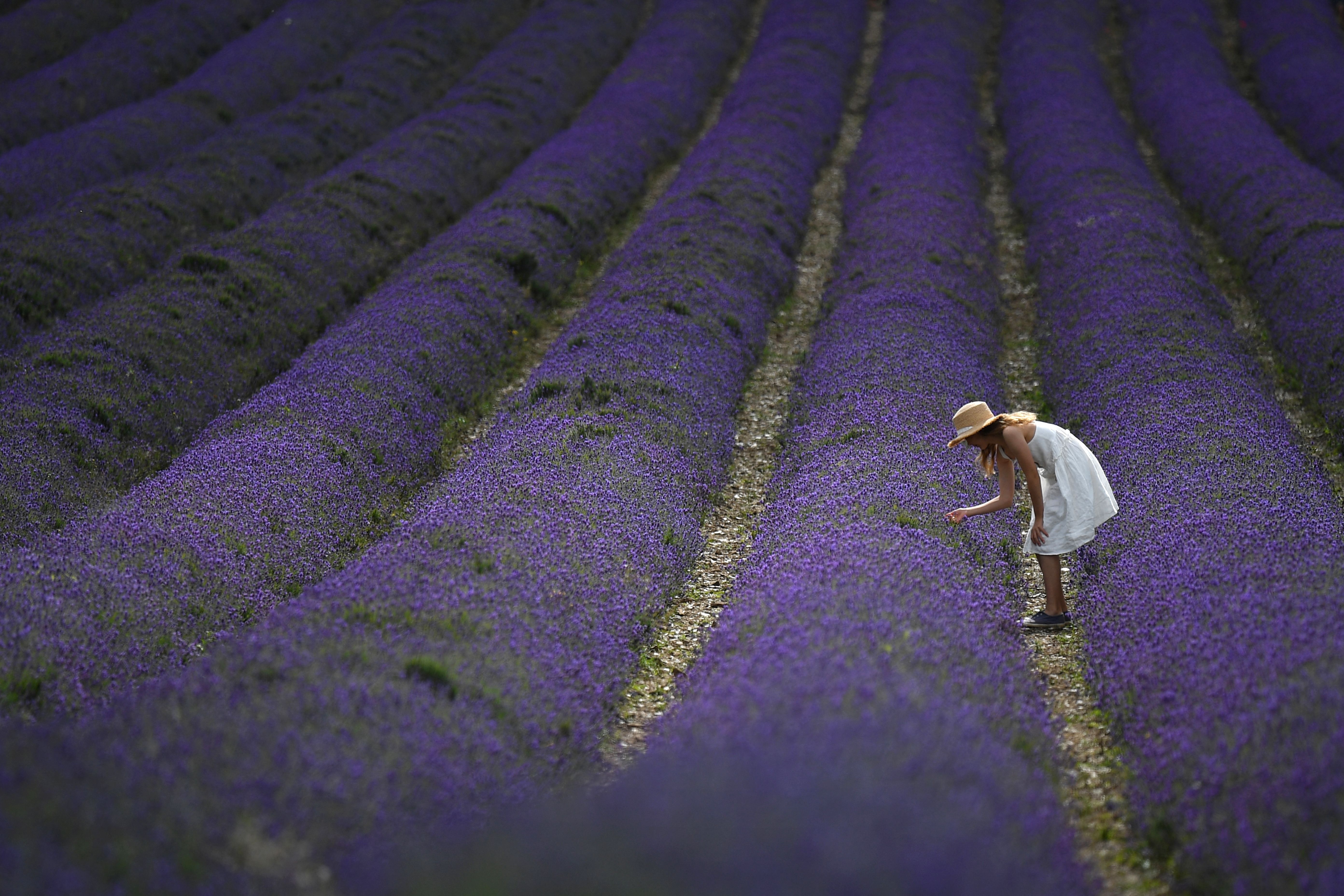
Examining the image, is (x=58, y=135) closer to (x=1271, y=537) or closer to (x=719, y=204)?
(x=719, y=204)

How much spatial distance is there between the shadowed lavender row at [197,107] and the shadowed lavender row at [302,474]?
6.37 meters

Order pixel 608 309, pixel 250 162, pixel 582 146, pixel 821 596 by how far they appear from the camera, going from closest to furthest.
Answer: pixel 821 596, pixel 608 309, pixel 250 162, pixel 582 146

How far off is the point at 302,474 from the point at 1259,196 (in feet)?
48.8

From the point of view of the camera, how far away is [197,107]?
21.5 meters

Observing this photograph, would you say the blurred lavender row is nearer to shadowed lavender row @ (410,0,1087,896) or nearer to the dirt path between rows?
the dirt path between rows

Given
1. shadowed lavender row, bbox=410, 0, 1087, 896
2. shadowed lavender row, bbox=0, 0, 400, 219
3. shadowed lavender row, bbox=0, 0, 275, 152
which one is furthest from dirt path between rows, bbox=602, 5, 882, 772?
shadowed lavender row, bbox=0, 0, 275, 152

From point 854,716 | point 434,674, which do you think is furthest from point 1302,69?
point 434,674

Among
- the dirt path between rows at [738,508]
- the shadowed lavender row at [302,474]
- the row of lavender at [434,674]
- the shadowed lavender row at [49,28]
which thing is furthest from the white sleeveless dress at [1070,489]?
the shadowed lavender row at [49,28]

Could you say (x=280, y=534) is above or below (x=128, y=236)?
below

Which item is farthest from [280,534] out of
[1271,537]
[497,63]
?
[497,63]

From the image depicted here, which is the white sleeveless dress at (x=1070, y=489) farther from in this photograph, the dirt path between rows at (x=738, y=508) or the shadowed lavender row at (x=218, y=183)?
the shadowed lavender row at (x=218, y=183)

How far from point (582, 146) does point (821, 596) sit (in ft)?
52.0

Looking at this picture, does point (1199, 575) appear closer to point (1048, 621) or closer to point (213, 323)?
point (1048, 621)

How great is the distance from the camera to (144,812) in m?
3.38
